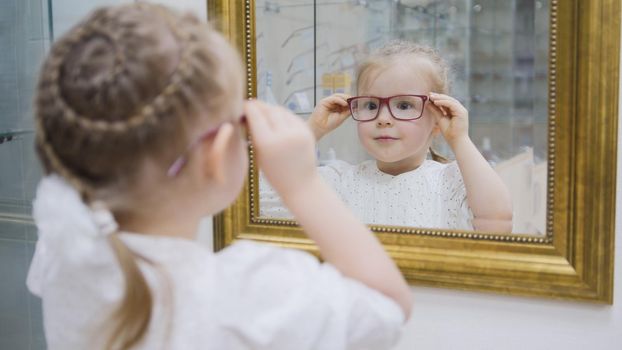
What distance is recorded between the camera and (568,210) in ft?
3.08

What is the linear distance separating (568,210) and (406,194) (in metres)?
0.26

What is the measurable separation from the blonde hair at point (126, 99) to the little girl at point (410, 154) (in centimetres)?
51

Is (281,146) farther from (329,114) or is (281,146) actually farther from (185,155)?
(329,114)

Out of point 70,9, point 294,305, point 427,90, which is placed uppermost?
point 70,9

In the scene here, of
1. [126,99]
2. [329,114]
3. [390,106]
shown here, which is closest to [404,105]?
[390,106]

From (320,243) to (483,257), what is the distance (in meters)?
0.44

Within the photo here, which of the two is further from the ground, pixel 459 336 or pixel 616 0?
pixel 616 0

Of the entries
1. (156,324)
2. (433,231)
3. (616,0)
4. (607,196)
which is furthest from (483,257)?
(156,324)

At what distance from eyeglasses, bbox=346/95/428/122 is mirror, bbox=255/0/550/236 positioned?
0.04 feet

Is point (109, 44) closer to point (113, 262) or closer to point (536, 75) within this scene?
point (113, 262)

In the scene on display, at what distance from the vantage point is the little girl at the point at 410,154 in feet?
3.33

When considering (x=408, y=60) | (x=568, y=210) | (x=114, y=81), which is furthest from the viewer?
(x=408, y=60)

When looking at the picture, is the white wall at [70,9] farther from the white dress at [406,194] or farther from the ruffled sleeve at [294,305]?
the ruffled sleeve at [294,305]

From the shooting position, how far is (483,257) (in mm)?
998
